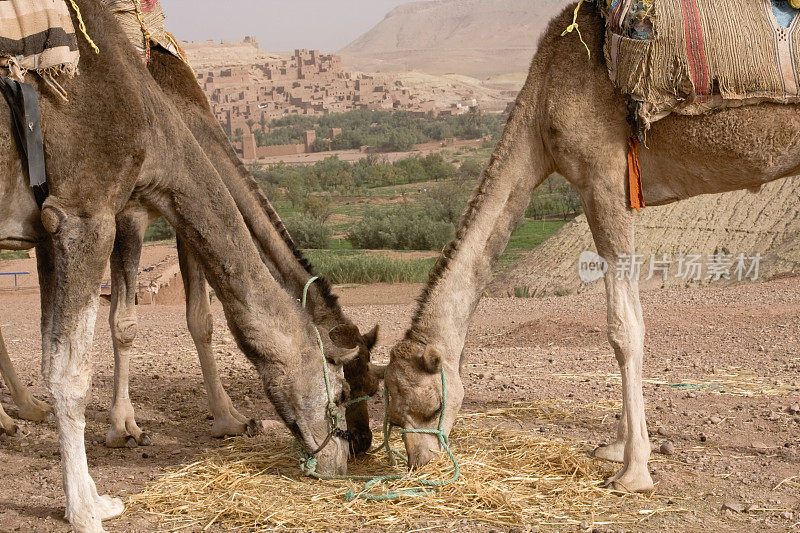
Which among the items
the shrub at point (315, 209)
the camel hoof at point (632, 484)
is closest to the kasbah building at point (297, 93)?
the shrub at point (315, 209)

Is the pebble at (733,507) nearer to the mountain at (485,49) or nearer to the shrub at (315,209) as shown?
the shrub at (315,209)

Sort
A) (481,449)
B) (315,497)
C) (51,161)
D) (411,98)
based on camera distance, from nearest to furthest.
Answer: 1. (51,161)
2. (315,497)
3. (481,449)
4. (411,98)

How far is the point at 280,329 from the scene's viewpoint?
5.39 metres

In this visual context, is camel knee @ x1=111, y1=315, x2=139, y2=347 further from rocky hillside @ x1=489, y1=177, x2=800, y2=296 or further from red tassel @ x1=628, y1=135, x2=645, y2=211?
rocky hillside @ x1=489, y1=177, x2=800, y2=296

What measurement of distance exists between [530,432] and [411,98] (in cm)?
9732

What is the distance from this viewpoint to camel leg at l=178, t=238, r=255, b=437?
680cm

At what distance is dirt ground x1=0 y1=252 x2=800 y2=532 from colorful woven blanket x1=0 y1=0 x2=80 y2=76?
2.67m

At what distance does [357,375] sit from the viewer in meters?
5.68

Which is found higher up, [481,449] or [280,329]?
[280,329]

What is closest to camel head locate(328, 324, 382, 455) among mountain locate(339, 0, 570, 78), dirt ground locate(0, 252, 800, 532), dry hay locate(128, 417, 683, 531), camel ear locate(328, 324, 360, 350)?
camel ear locate(328, 324, 360, 350)

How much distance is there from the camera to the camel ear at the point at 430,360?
217 inches

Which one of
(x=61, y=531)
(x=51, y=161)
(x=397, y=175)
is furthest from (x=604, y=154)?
(x=397, y=175)

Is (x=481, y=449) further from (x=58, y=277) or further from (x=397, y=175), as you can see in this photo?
(x=397, y=175)

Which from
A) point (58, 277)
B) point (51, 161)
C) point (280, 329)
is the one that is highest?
point (51, 161)
